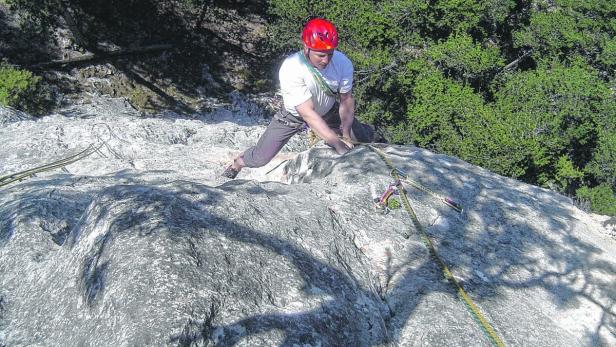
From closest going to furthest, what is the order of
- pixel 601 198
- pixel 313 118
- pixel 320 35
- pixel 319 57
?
pixel 320 35 < pixel 319 57 < pixel 313 118 < pixel 601 198

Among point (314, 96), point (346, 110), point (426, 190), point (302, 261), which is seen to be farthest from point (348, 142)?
point (302, 261)

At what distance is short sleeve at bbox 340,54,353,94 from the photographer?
197 inches

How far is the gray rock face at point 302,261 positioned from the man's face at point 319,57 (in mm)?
965

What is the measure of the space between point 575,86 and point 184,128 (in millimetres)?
9055

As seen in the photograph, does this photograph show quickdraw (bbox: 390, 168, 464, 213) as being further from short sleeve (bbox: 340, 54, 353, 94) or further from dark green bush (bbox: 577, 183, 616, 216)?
dark green bush (bbox: 577, 183, 616, 216)

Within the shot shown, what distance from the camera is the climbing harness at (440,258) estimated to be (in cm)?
323

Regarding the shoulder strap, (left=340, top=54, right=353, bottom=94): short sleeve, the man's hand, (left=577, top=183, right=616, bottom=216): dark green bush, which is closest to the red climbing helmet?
the shoulder strap

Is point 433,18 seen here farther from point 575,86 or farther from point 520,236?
point 520,236

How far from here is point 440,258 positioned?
3.91 metres

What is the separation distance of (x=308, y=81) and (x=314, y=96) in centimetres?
20

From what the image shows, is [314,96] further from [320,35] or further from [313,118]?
[320,35]

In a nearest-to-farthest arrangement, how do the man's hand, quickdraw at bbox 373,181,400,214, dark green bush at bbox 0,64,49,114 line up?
quickdraw at bbox 373,181,400,214 → the man's hand → dark green bush at bbox 0,64,49,114

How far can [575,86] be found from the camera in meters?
11.6

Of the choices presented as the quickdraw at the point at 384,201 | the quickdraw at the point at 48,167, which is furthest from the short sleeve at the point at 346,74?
the quickdraw at the point at 48,167
